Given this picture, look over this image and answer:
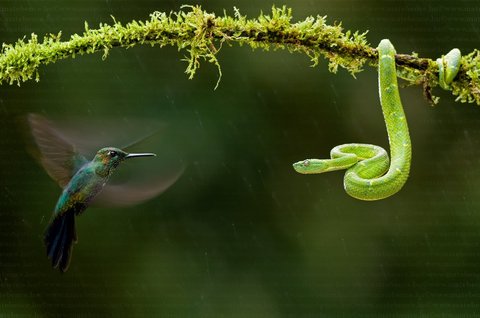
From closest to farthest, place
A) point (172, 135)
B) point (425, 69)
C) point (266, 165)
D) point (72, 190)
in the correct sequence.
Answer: point (425, 69) → point (72, 190) → point (172, 135) → point (266, 165)

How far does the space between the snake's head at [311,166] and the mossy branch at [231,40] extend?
0.86ft

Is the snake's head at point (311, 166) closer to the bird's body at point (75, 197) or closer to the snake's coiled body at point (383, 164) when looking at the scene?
the snake's coiled body at point (383, 164)

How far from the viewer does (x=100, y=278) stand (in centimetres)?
496

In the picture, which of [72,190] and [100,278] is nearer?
[72,190]

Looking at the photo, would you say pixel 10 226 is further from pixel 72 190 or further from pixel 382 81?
pixel 382 81

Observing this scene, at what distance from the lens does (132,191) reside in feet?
5.96

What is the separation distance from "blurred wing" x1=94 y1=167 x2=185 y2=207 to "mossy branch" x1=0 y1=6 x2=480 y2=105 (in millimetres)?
323

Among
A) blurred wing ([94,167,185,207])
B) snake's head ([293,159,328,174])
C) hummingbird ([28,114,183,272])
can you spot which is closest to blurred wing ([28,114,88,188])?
hummingbird ([28,114,183,272])

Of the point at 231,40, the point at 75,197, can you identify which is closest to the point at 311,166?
the point at 231,40

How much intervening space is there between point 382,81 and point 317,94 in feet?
11.2

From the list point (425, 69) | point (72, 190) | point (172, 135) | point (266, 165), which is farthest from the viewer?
point (266, 165)

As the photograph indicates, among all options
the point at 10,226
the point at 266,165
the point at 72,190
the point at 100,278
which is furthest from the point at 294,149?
the point at 72,190

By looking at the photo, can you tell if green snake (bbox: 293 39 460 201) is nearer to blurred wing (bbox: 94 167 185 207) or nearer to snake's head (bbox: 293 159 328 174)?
snake's head (bbox: 293 159 328 174)

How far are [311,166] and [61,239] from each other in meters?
0.62
